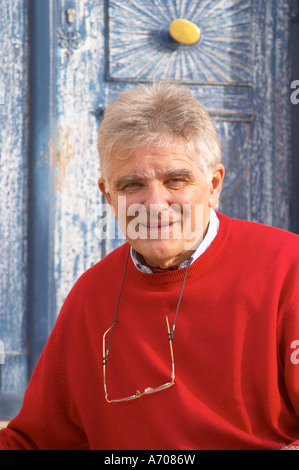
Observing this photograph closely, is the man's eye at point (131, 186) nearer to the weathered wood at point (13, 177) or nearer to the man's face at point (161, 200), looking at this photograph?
the man's face at point (161, 200)

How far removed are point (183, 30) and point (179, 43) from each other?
0.06 m

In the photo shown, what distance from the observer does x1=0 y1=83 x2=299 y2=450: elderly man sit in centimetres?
144

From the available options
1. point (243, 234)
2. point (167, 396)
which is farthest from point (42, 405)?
point (243, 234)

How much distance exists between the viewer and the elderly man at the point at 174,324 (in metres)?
1.44

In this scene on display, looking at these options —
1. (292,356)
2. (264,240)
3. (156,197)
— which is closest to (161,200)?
(156,197)

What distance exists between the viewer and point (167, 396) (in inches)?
58.6

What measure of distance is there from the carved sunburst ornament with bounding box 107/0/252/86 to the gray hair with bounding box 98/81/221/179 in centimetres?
122

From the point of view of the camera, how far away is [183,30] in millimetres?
2691

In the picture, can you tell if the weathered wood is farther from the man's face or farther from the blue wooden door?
the man's face

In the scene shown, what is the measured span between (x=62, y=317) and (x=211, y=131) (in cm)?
62

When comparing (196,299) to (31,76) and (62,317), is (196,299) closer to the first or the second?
(62,317)

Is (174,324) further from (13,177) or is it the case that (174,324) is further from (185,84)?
(185,84)

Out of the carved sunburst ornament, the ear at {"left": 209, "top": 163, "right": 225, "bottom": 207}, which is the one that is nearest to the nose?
the ear at {"left": 209, "top": 163, "right": 225, "bottom": 207}

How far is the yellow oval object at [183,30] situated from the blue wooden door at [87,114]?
44 mm
